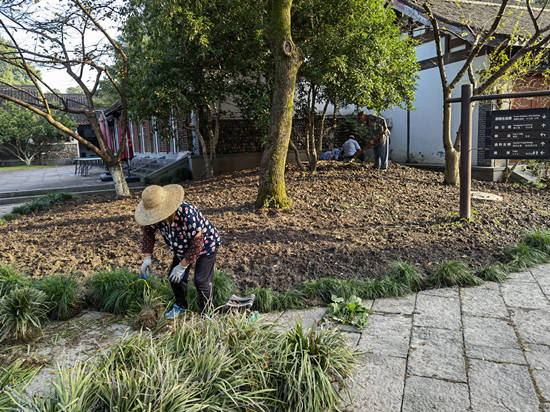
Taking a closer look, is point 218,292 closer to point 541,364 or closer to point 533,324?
point 541,364

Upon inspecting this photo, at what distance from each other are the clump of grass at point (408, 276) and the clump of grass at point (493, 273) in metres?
0.72

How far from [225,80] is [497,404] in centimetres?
1034

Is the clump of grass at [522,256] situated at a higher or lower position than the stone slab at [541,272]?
higher

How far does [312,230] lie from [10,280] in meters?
3.97

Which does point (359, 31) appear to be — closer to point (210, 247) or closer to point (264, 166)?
point (264, 166)

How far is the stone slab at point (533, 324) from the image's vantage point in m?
3.41

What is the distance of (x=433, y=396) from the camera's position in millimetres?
2682

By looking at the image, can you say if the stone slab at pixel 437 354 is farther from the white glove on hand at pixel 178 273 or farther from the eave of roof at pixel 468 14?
the eave of roof at pixel 468 14

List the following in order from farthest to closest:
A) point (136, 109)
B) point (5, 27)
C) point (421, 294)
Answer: point (136, 109)
point (5, 27)
point (421, 294)

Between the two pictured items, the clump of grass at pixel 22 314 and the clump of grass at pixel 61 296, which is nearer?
the clump of grass at pixel 22 314

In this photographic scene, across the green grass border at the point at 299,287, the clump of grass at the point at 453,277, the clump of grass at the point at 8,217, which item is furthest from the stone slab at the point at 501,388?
the clump of grass at the point at 8,217

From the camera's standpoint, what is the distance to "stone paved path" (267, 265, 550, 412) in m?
2.65

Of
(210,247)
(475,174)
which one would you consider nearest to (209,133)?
(475,174)

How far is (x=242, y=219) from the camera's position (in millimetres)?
6898
